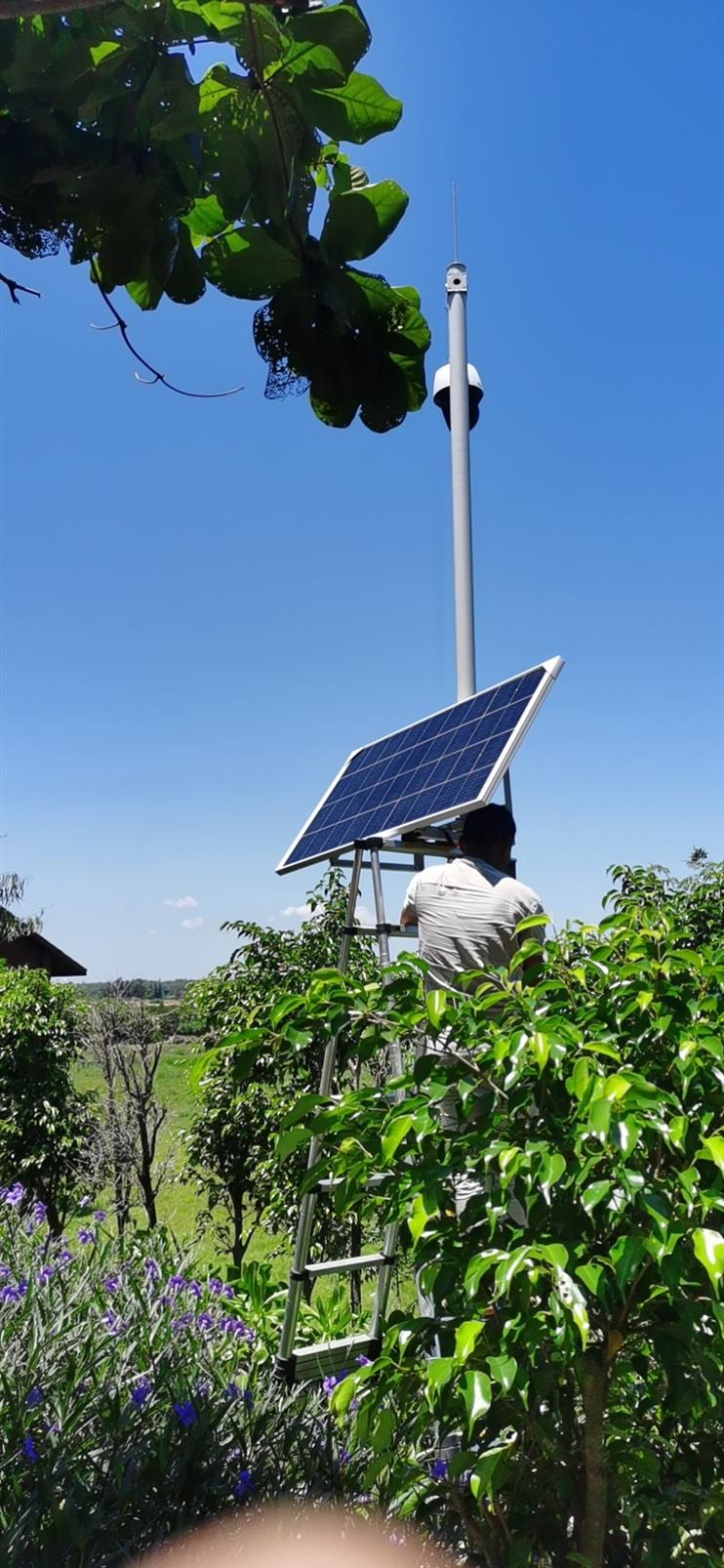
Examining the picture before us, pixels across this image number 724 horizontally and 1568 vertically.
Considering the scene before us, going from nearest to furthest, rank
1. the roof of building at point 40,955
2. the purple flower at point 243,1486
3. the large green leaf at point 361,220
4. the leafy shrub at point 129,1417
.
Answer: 1. the large green leaf at point 361,220
2. the leafy shrub at point 129,1417
3. the purple flower at point 243,1486
4. the roof of building at point 40,955

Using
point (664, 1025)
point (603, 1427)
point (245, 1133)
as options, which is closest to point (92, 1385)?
point (603, 1427)

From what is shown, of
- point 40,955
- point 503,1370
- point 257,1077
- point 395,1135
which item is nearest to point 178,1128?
point 257,1077

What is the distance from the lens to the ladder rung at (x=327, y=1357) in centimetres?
288

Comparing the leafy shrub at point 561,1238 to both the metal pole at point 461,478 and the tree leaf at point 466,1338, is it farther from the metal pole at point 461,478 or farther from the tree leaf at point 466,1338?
the metal pole at point 461,478

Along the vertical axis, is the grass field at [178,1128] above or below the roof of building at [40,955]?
below

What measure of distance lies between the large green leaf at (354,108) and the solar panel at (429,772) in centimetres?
173

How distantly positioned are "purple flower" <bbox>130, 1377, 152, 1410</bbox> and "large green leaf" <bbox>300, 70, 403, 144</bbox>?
2801 millimetres

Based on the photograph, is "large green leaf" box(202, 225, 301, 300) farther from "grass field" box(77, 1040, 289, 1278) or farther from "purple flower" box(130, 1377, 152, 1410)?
"grass field" box(77, 1040, 289, 1278)

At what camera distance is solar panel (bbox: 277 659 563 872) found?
2.81 m

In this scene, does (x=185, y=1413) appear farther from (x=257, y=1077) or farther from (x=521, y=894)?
(x=257, y=1077)

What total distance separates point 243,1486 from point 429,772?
2080mm

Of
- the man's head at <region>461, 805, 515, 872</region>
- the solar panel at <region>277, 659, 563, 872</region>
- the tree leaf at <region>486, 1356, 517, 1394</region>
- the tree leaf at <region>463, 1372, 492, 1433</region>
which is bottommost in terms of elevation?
the tree leaf at <region>463, 1372, 492, 1433</region>

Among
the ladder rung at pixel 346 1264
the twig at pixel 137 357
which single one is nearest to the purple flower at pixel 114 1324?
the ladder rung at pixel 346 1264

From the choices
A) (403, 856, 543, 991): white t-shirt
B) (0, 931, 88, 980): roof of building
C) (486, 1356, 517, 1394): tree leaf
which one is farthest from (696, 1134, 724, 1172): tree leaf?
(0, 931, 88, 980): roof of building
